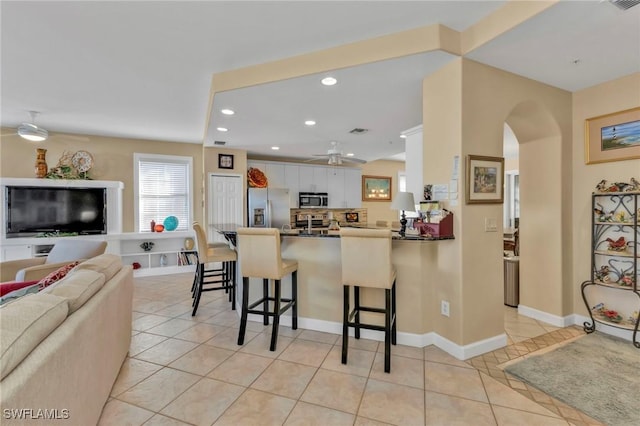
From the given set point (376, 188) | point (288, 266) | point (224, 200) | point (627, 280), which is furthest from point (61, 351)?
point (376, 188)

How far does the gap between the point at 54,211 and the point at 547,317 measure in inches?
279

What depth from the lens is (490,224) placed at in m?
2.57

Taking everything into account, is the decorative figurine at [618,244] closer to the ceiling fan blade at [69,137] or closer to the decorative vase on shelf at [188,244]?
the decorative vase on shelf at [188,244]

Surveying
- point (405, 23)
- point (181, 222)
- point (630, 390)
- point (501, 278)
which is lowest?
point (630, 390)

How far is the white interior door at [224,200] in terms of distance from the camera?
5.58 metres

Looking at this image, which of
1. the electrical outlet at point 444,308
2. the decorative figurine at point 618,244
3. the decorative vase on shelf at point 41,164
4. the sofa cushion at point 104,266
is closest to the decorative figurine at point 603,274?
the decorative figurine at point 618,244

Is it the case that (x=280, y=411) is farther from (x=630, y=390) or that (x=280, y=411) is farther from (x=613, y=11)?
(x=613, y=11)

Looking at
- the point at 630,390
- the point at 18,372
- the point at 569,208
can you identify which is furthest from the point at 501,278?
the point at 18,372

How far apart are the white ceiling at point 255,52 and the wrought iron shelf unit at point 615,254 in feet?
4.01

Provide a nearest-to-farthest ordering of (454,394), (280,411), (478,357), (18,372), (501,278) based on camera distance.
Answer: (18,372) < (280,411) < (454,394) < (478,357) < (501,278)

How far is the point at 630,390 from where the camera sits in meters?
2.01

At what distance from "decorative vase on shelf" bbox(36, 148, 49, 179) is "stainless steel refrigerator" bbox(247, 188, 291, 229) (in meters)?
3.25

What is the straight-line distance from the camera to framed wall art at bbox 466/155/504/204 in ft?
8.01

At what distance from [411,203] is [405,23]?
4.69ft
